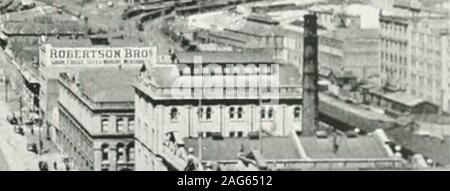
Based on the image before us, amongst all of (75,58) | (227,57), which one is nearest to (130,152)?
(75,58)

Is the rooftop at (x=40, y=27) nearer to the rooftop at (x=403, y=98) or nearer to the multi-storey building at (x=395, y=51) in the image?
the multi-storey building at (x=395, y=51)

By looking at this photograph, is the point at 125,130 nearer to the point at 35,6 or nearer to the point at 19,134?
the point at 19,134

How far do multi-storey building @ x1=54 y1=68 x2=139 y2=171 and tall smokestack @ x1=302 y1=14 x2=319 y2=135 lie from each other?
3.24 m

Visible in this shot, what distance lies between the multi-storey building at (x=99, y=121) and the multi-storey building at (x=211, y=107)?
1.47ft

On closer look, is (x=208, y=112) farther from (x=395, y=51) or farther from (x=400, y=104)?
(x=395, y=51)

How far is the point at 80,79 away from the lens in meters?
22.6

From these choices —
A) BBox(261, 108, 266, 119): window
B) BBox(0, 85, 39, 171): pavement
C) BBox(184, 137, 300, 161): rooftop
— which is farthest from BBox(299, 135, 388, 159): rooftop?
BBox(0, 85, 39, 171): pavement

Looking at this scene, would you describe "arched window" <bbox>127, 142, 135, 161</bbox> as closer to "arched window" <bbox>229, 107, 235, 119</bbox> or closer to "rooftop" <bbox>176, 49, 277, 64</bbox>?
"arched window" <bbox>229, 107, 235, 119</bbox>

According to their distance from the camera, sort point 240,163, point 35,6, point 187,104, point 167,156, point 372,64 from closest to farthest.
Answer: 1. point 240,163
2. point 167,156
3. point 187,104
4. point 372,64
5. point 35,6

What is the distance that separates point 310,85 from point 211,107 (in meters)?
2.00

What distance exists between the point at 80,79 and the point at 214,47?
24.6ft

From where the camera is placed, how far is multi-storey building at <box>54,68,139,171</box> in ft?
65.9
